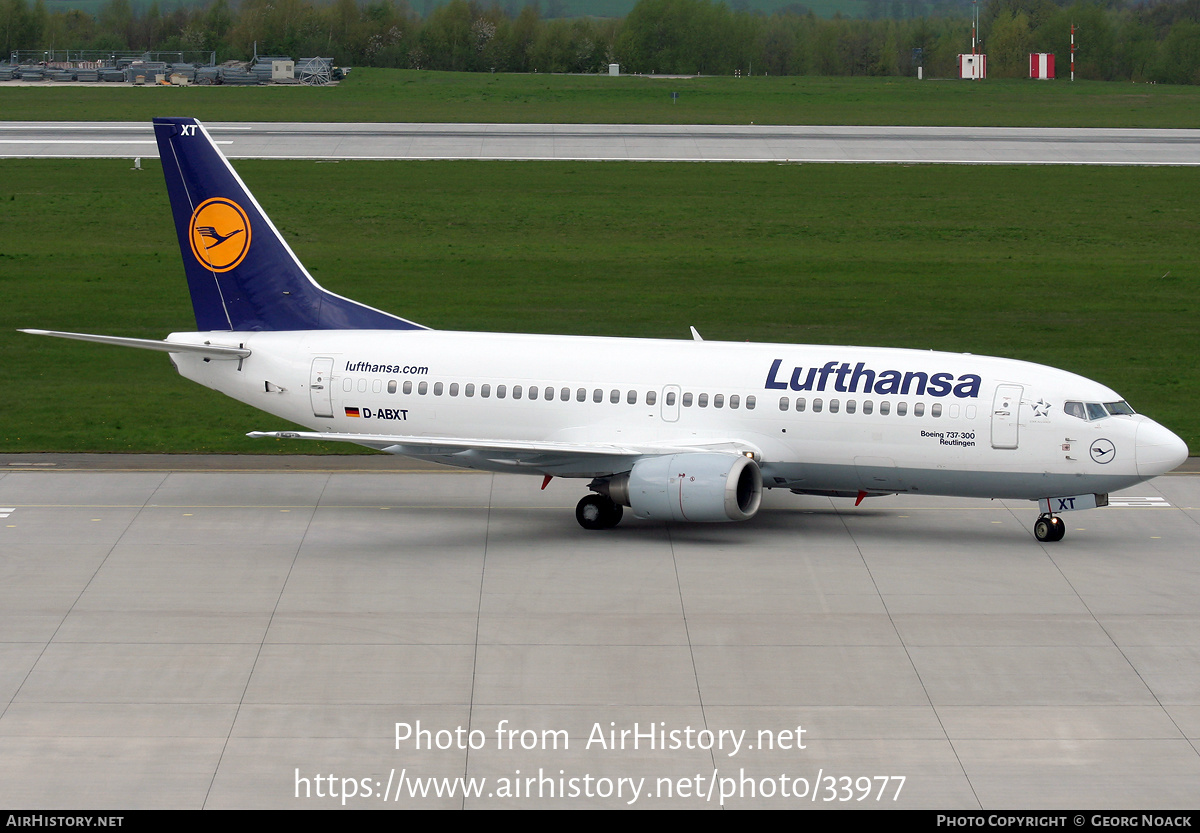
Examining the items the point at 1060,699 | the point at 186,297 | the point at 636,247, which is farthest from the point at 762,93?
the point at 1060,699

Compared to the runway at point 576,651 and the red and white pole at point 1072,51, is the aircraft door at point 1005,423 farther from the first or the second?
the red and white pole at point 1072,51

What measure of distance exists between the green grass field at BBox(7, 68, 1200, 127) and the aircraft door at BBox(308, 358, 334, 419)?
74074 mm

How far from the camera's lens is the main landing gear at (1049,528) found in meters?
29.4

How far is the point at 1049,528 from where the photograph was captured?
96.4 feet

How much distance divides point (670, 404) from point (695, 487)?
248cm

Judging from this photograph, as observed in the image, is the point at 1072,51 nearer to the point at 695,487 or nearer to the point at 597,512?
the point at 597,512

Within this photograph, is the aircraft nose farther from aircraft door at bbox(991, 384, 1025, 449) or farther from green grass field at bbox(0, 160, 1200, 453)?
green grass field at bbox(0, 160, 1200, 453)

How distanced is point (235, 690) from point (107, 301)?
3470 cm

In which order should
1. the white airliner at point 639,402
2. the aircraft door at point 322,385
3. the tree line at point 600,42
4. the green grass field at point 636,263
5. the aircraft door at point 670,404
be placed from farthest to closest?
the tree line at point 600,42 → the green grass field at point 636,263 → the aircraft door at point 322,385 → the aircraft door at point 670,404 → the white airliner at point 639,402

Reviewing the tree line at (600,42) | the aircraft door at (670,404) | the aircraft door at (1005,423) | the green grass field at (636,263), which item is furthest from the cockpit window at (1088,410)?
the tree line at (600,42)

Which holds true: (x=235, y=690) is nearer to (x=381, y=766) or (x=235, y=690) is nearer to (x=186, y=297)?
(x=381, y=766)

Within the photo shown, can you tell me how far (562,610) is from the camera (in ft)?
82.8

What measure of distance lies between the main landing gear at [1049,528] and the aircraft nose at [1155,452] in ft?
6.83

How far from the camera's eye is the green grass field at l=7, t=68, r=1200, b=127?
105938 millimetres
